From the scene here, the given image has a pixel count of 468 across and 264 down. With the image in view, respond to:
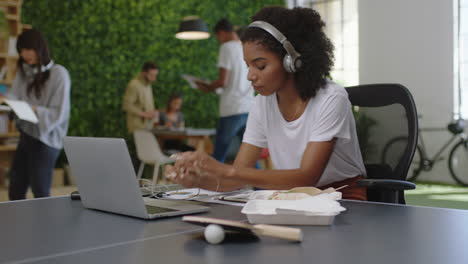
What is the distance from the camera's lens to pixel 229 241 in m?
0.83

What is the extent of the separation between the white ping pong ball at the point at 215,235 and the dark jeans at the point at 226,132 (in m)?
3.08

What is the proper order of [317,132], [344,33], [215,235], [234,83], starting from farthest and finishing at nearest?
[344,33]
[234,83]
[317,132]
[215,235]

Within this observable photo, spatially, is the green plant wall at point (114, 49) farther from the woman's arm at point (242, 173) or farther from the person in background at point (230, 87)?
the woman's arm at point (242, 173)

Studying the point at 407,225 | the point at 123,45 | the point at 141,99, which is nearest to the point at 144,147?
the point at 141,99

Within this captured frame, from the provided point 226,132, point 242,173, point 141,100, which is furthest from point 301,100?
point 141,100

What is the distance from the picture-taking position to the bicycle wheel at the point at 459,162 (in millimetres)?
5730

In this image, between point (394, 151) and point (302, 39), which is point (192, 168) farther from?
point (394, 151)

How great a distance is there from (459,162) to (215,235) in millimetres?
5633

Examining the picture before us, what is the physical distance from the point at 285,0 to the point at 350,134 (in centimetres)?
622

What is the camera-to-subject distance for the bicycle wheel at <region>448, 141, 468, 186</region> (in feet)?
18.8

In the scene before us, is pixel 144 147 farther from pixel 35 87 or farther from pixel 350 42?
pixel 350 42

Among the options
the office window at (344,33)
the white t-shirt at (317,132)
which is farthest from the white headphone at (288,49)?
the office window at (344,33)

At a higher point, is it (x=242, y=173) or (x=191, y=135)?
(x=242, y=173)

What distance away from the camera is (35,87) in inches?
115
